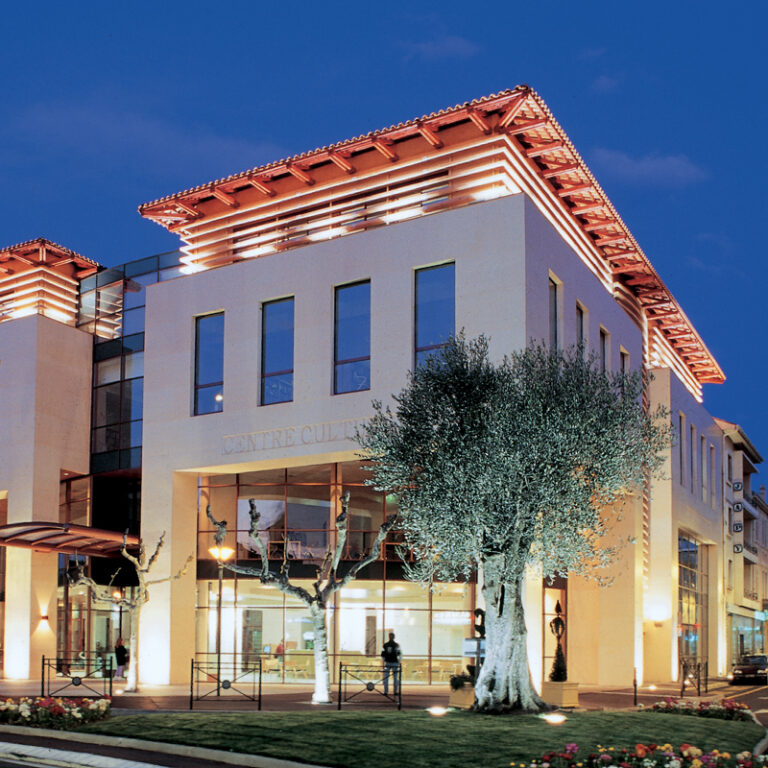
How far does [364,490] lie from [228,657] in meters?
7.04

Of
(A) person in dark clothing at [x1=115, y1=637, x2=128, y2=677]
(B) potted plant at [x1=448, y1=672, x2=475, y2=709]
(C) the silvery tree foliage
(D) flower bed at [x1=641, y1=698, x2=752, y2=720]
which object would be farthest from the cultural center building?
(D) flower bed at [x1=641, y1=698, x2=752, y2=720]

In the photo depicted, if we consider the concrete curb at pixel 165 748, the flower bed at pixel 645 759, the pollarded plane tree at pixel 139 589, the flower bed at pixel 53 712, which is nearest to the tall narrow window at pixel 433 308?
the pollarded plane tree at pixel 139 589

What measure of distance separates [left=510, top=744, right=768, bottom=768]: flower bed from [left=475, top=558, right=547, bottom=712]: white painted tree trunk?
558cm

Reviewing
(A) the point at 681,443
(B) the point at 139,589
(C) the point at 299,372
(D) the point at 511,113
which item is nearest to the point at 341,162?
(D) the point at 511,113

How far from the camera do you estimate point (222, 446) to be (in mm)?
32750

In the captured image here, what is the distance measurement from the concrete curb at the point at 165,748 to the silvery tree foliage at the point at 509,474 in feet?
21.6

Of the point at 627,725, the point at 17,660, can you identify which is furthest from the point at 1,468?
Answer: the point at 627,725

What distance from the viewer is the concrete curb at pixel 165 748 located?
1556 cm

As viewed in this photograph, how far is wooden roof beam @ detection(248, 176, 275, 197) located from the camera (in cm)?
3397

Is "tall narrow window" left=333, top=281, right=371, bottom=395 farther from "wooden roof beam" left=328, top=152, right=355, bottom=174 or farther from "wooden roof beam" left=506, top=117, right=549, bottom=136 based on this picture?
"wooden roof beam" left=506, top=117, right=549, bottom=136

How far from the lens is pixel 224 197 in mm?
34938

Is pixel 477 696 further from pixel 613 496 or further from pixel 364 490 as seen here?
pixel 364 490

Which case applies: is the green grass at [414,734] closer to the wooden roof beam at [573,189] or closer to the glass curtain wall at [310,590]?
the glass curtain wall at [310,590]

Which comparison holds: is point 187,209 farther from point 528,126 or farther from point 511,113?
point 528,126
